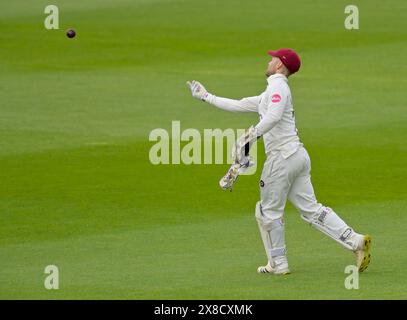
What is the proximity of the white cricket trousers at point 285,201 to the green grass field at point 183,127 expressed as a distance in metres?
0.39

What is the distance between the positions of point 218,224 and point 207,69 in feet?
36.0

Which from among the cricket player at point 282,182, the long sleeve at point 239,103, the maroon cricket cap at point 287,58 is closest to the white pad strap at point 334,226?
the cricket player at point 282,182

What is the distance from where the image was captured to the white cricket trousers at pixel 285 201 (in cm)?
1220

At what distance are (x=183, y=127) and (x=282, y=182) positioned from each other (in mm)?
8529

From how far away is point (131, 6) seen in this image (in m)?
32.3

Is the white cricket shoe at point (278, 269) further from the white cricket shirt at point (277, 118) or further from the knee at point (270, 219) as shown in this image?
the white cricket shirt at point (277, 118)

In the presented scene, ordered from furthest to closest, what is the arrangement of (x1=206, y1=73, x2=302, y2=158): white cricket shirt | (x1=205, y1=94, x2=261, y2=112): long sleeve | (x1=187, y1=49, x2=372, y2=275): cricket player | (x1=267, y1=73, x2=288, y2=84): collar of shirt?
(x1=205, y1=94, x2=261, y2=112): long sleeve < (x1=267, y1=73, x2=288, y2=84): collar of shirt < (x1=187, y1=49, x2=372, y2=275): cricket player < (x1=206, y1=73, x2=302, y2=158): white cricket shirt

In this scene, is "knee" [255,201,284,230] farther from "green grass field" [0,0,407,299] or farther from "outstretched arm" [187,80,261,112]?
"outstretched arm" [187,80,261,112]

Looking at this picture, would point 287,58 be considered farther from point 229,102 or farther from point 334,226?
point 334,226

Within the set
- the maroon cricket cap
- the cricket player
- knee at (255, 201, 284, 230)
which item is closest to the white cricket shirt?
the cricket player

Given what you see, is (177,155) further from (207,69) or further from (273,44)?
(273,44)

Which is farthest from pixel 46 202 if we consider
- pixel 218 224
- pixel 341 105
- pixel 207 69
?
pixel 207 69

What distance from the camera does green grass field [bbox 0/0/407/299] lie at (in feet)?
40.6

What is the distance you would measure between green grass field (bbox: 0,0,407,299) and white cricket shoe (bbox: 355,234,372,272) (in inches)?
4.3
